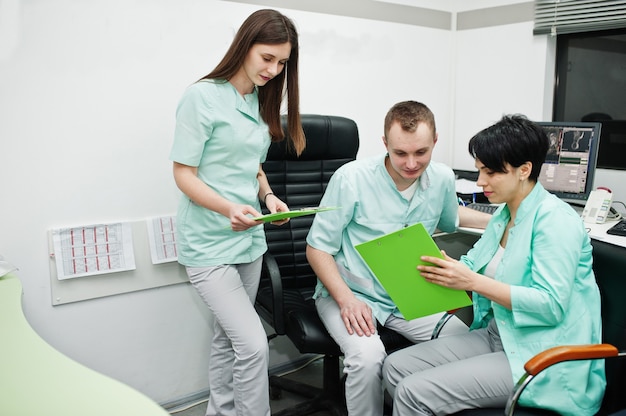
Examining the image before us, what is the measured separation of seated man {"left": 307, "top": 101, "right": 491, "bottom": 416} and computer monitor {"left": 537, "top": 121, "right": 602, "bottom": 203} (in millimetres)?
709

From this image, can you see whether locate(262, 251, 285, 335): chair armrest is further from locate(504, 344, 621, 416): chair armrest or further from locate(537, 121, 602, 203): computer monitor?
locate(537, 121, 602, 203): computer monitor

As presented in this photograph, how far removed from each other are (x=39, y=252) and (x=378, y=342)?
1.24m

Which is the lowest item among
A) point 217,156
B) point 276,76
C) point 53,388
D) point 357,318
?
point 357,318

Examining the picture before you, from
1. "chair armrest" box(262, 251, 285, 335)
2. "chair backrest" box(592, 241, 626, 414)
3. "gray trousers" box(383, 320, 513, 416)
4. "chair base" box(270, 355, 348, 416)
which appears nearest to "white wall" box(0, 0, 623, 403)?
"chair base" box(270, 355, 348, 416)

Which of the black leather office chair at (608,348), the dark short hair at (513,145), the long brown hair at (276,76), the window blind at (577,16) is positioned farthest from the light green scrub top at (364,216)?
the window blind at (577,16)

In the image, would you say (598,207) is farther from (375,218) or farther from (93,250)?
(93,250)

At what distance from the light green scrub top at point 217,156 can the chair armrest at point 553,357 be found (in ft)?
3.10

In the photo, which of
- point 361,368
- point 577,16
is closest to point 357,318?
point 361,368

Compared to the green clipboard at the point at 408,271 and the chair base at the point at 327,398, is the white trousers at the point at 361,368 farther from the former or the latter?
the chair base at the point at 327,398

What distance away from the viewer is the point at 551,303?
136 cm

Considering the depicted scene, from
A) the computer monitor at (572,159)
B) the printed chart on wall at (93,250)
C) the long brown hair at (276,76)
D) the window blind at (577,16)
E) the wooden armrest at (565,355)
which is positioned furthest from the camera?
the window blind at (577,16)

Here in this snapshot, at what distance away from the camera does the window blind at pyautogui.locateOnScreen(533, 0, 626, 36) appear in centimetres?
249

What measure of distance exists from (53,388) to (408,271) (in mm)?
934

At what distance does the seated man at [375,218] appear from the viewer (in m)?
1.73
